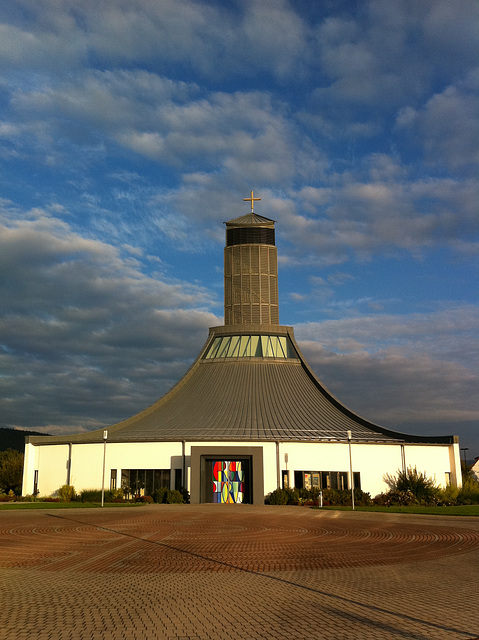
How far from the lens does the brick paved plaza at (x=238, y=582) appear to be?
7961mm

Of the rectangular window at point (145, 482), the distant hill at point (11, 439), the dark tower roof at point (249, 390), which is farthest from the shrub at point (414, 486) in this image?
the distant hill at point (11, 439)

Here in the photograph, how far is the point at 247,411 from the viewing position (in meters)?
41.6

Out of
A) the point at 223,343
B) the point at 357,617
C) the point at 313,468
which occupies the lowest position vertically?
the point at 357,617

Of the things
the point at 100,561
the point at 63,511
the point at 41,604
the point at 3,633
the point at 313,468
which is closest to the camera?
the point at 3,633

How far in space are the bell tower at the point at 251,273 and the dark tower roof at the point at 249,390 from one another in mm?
90

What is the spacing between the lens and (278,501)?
115 feet

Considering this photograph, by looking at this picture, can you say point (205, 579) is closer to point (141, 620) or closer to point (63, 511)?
point (141, 620)

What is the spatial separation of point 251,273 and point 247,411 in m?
16.0

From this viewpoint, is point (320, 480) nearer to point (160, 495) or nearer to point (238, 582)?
point (160, 495)

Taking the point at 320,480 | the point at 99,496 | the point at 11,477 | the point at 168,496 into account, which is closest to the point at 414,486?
the point at 320,480

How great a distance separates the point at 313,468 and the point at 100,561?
25.3 metres

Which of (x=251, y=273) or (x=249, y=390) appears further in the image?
(x=251, y=273)

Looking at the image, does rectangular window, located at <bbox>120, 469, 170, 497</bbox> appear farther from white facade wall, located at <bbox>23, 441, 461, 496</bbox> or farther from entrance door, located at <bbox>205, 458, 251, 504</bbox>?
entrance door, located at <bbox>205, 458, 251, 504</bbox>

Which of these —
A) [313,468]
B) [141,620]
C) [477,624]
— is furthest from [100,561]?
[313,468]
